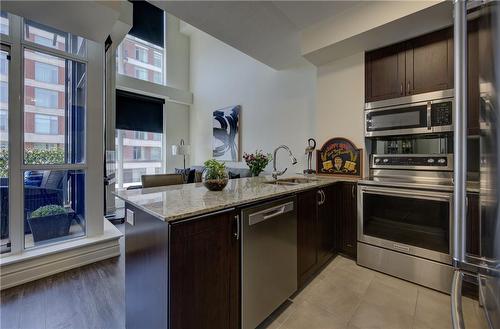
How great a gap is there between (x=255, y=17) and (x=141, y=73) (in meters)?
4.60

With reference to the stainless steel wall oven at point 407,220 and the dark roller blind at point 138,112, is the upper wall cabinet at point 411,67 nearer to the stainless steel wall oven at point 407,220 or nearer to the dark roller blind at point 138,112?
the stainless steel wall oven at point 407,220

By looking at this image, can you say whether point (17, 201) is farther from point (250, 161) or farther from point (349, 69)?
point (349, 69)

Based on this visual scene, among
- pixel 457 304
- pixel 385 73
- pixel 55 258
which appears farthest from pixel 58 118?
pixel 385 73

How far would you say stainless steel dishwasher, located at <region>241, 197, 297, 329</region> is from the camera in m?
1.37

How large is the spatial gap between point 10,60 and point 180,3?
1.72 metres

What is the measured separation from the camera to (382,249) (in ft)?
7.58

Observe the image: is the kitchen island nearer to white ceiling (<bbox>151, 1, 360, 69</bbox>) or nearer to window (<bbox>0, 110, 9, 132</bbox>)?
window (<bbox>0, 110, 9, 132</bbox>)

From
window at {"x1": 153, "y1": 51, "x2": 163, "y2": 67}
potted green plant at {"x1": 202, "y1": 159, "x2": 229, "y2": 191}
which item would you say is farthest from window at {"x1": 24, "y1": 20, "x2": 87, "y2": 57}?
window at {"x1": 153, "y1": 51, "x2": 163, "y2": 67}

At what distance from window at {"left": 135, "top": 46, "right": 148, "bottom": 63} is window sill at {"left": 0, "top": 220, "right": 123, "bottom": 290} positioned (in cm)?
495

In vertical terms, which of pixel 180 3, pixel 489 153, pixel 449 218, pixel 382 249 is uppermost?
pixel 180 3

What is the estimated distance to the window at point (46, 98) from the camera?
2.40 meters

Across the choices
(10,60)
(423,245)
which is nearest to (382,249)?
(423,245)

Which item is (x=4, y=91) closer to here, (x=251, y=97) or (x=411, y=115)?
(x=251, y=97)

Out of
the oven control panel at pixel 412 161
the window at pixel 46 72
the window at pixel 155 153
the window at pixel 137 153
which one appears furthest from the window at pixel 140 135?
the oven control panel at pixel 412 161
